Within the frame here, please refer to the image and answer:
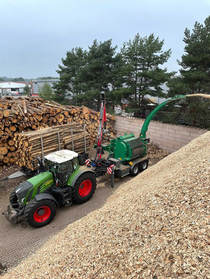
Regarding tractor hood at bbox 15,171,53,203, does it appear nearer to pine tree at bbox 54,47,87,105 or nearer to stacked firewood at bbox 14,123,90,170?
stacked firewood at bbox 14,123,90,170

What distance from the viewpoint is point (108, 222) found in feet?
15.2

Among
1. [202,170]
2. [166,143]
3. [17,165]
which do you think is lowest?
[17,165]

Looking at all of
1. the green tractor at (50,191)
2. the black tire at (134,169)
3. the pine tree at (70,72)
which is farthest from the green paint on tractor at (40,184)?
the pine tree at (70,72)

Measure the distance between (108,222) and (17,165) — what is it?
849cm

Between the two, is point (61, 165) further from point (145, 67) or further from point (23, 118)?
point (145, 67)

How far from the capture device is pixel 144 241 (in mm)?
3648

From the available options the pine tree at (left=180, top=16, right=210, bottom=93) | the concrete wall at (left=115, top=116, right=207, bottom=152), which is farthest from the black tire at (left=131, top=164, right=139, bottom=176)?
the pine tree at (left=180, top=16, right=210, bottom=93)

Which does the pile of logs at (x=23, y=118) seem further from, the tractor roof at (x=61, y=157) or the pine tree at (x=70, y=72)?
the pine tree at (x=70, y=72)

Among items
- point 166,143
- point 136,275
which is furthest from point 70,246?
point 166,143

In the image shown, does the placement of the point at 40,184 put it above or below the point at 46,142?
below

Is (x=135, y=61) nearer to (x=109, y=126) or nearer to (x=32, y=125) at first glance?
(x=109, y=126)

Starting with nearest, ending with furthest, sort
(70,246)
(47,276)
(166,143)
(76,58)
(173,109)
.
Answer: (47,276) → (70,246) → (166,143) → (173,109) → (76,58)

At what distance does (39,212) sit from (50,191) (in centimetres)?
85

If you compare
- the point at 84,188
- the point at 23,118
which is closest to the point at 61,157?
the point at 84,188
